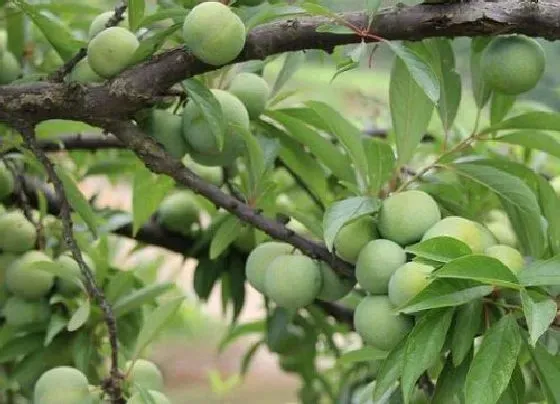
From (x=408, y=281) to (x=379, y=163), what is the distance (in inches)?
7.7

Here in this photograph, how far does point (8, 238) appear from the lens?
1124mm

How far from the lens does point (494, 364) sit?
707 millimetres

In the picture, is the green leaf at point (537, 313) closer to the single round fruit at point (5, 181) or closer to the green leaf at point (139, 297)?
the green leaf at point (139, 297)

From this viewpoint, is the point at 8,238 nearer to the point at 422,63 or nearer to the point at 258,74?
the point at 258,74

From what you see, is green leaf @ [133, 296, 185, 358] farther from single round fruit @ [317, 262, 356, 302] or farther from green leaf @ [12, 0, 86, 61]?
green leaf @ [12, 0, 86, 61]

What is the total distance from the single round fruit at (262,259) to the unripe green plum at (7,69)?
1.33 ft

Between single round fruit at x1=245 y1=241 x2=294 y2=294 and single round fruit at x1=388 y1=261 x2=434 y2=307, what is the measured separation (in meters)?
0.19

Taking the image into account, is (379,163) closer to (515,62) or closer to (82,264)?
(515,62)

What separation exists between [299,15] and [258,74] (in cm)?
28

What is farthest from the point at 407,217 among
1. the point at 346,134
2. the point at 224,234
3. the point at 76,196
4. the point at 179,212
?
the point at 179,212

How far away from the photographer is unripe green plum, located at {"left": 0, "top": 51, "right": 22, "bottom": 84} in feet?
3.75

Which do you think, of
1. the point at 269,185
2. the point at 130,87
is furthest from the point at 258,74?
the point at 130,87

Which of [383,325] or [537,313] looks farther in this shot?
[383,325]

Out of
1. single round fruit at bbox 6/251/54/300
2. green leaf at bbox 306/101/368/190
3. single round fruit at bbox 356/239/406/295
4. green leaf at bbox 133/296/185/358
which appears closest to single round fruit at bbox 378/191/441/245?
single round fruit at bbox 356/239/406/295
